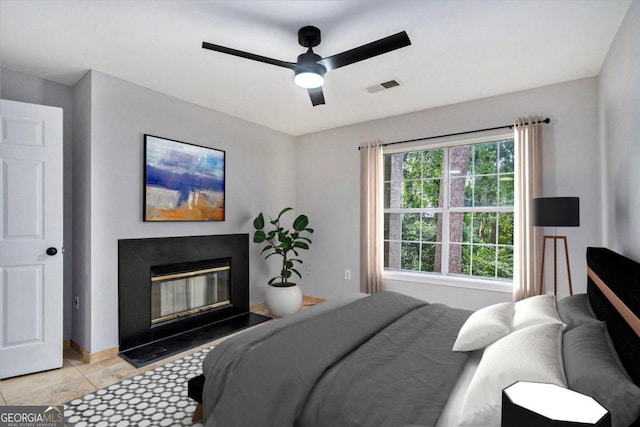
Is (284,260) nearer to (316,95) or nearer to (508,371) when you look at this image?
(316,95)

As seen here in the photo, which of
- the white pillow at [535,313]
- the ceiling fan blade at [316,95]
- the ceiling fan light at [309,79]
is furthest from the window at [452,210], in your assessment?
the ceiling fan light at [309,79]

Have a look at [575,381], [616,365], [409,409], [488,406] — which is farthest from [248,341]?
[616,365]

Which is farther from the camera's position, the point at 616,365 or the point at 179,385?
the point at 179,385

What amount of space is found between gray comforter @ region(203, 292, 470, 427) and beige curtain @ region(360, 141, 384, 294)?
207cm

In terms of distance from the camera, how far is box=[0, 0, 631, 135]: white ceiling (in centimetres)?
199

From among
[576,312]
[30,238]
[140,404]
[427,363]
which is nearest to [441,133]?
[576,312]

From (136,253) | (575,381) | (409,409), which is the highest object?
(136,253)

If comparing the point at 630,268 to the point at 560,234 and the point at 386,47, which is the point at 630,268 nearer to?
the point at 386,47

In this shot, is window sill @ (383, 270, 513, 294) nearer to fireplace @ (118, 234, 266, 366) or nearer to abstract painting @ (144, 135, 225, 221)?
fireplace @ (118, 234, 266, 366)

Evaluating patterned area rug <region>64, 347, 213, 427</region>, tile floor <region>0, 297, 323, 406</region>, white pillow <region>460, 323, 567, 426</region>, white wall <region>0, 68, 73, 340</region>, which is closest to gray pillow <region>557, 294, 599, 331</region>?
white pillow <region>460, 323, 567, 426</region>

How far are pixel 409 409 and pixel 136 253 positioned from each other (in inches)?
113

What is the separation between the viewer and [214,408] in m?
1.54

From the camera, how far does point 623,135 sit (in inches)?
81.8

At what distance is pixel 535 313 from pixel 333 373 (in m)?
1.13
